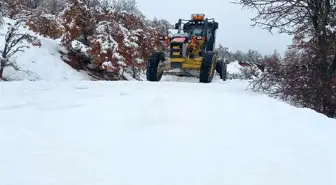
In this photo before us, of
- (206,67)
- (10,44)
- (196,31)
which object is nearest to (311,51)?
(206,67)

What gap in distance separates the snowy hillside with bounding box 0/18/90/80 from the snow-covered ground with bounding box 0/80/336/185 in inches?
262

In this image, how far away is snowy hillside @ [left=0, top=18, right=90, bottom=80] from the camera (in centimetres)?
1052

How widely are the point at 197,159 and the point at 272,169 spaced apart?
20.2 inches

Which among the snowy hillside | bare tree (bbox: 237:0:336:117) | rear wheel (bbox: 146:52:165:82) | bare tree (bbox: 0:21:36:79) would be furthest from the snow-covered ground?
the snowy hillside

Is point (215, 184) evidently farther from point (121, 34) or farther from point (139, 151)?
point (121, 34)

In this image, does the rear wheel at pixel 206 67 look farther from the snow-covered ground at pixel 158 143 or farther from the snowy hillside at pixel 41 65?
the snowy hillside at pixel 41 65

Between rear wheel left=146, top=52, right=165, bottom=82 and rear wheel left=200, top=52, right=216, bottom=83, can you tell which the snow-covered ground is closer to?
rear wheel left=200, top=52, right=216, bottom=83

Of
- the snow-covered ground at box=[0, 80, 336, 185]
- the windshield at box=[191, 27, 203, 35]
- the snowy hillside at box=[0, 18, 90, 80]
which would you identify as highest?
the windshield at box=[191, 27, 203, 35]

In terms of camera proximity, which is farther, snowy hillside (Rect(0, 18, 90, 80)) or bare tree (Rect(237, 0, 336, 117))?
snowy hillside (Rect(0, 18, 90, 80))

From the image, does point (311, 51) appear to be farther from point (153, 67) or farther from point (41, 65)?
point (41, 65)

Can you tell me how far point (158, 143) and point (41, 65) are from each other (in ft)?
32.8

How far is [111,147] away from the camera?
8.62ft

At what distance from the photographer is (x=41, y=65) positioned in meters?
11.7

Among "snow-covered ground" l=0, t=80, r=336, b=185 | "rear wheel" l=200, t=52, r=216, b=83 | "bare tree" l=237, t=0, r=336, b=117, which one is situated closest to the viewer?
"snow-covered ground" l=0, t=80, r=336, b=185
